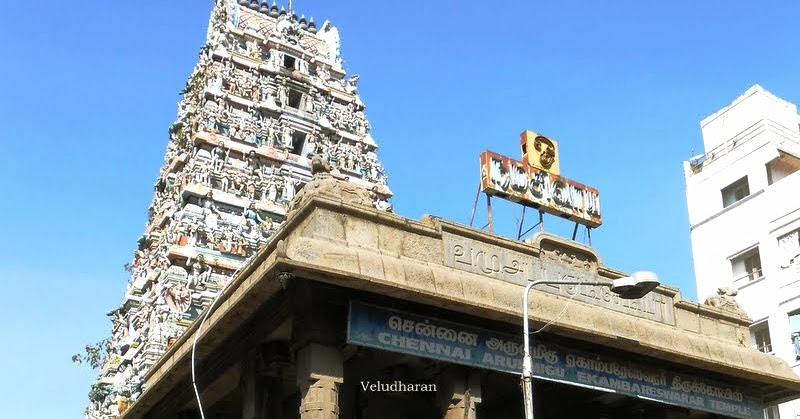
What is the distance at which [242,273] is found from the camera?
76.2 ft

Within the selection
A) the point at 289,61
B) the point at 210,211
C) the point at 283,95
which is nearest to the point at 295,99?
the point at 283,95

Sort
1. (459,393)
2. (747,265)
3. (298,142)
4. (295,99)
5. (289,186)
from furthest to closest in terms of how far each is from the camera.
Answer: (295,99), (298,142), (289,186), (747,265), (459,393)

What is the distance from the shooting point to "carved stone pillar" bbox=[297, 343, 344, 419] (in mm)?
19125

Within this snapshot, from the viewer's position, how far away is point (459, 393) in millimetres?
21406

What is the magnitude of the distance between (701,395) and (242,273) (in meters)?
13.5

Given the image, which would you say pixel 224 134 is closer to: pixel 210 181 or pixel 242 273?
pixel 210 181

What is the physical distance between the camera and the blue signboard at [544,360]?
20250 mm

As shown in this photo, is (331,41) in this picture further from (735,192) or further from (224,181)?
(735,192)

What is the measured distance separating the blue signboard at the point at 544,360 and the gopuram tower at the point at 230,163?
80.8 ft

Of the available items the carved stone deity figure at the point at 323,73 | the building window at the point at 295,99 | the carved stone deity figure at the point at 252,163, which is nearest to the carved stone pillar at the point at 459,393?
the carved stone deity figure at the point at 252,163

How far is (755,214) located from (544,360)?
77.5 feet

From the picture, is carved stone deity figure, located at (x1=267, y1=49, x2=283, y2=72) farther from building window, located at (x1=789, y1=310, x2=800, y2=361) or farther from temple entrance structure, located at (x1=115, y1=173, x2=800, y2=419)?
building window, located at (x1=789, y1=310, x2=800, y2=361)

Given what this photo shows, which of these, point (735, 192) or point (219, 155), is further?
point (219, 155)

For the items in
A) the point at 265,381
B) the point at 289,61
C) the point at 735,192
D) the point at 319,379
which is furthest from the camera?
the point at 289,61
